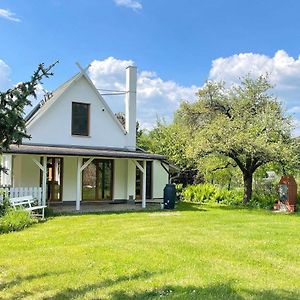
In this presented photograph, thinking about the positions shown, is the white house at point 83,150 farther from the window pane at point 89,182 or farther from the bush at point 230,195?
the bush at point 230,195

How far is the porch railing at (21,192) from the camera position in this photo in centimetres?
1538

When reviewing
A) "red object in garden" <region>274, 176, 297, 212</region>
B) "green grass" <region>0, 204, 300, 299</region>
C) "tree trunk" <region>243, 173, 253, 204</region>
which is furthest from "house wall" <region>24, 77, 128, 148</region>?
"red object in garden" <region>274, 176, 297, 212</region>

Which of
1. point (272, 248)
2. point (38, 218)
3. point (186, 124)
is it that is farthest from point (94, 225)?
point (186, 124)

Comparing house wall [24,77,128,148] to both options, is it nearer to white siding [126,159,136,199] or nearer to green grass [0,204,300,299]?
white siding [126,159,136,199]

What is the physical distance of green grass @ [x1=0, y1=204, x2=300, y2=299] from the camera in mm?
5961

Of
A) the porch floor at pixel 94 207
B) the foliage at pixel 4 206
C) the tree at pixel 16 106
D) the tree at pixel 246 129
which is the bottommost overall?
the porch floor at pixel 94 207

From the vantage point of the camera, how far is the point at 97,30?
1572 cm

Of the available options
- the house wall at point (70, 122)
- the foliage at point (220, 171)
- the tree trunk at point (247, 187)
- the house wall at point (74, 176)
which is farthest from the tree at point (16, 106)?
the tree trunk at point (247, 187)

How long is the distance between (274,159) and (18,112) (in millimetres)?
16251

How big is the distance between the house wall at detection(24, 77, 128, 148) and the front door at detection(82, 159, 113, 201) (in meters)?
1.09

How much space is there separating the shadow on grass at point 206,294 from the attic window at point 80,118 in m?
15.3

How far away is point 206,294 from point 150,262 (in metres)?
2.04

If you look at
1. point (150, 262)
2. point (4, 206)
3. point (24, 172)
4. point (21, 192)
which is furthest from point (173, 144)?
point (150, 262)

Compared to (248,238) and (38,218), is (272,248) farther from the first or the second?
(38,218)
